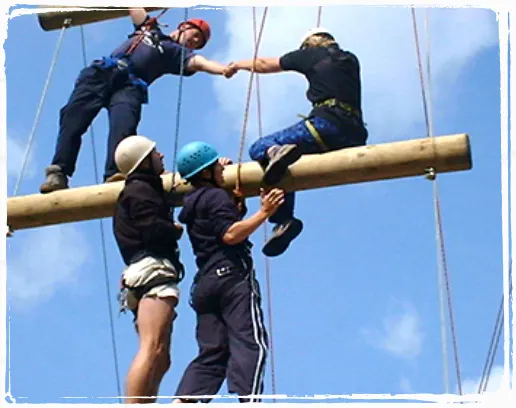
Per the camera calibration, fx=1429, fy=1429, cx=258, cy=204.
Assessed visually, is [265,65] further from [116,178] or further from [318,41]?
[116,178]

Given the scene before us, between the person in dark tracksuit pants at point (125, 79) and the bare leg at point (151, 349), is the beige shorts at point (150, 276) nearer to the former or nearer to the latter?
the bare leg at point (151, 349)

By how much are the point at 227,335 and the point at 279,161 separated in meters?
0.90

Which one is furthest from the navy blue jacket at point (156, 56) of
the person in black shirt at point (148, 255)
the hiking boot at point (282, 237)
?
the person in black shirt at point (148, 255)

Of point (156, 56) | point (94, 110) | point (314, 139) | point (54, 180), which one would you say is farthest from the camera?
point (156, 56)

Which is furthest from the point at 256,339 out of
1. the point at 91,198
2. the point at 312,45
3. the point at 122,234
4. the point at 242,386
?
the point at 312,45

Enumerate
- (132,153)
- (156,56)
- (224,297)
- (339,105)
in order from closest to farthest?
(224,297) < (132,153) < (339,105) < (156,56)

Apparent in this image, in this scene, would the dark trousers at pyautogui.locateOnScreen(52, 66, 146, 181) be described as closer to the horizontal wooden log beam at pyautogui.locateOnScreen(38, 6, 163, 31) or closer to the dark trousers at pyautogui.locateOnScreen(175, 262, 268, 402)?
the horizontal wooden log beam at pyautogui.locateOnScreen(38, 6, 163, 31)

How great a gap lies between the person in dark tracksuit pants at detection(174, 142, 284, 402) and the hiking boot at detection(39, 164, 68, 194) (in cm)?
102

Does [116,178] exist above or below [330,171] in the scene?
above

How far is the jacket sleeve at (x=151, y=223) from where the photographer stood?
18.5 feet

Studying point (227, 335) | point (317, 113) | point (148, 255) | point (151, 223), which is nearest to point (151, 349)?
point (227, 335)

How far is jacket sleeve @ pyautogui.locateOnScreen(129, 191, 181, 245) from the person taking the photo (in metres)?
5.64

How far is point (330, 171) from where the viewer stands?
6102 millimetres

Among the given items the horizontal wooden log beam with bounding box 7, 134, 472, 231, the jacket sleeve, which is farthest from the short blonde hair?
the jacket sleeve
